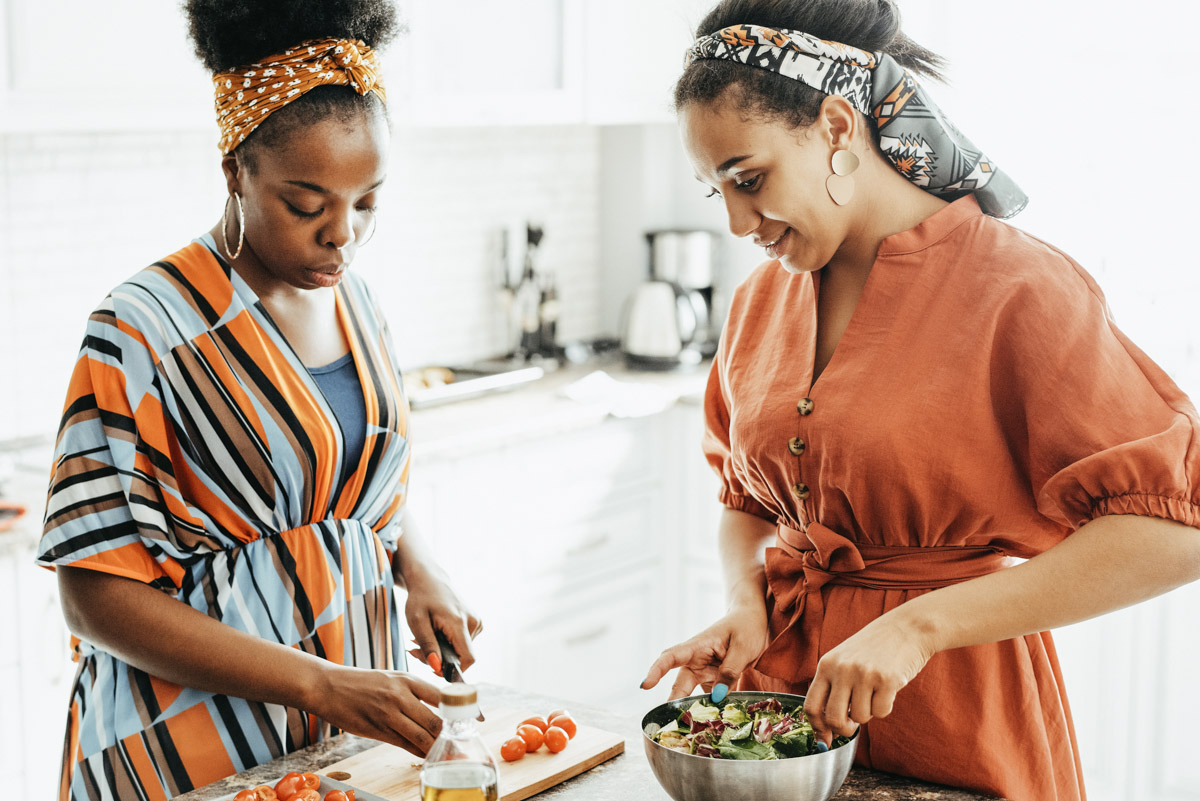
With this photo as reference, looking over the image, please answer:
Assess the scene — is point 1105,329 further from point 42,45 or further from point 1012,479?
point 42,45

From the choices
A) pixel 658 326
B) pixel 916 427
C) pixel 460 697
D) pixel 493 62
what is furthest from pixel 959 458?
pixel 658 326

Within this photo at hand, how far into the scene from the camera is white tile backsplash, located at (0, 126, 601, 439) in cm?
283

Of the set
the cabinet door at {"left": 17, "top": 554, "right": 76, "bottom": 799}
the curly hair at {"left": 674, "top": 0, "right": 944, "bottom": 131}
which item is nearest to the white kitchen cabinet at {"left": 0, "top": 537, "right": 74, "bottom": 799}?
the cabinet door at {"left": 17, "top": 554, "right": 76, "bottom": 799}

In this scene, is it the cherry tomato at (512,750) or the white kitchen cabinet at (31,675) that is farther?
the white kitchen cabinet at (31,675)

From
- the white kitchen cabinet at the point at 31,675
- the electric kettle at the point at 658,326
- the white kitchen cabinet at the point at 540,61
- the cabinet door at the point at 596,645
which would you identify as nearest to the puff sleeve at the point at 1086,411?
the white kitchen cabinet at the point at 31,675

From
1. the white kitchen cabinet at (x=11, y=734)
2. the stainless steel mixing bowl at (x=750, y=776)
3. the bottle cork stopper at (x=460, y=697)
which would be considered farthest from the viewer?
the white kitchen cabinet at (x=11, y=734)

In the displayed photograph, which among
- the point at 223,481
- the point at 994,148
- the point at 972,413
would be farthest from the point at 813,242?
the point at 994,148

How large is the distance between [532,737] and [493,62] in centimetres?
237

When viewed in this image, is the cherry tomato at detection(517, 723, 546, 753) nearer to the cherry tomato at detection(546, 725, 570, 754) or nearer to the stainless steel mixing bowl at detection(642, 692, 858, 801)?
the cherry tomato at detection(546, 725, 570, 754)

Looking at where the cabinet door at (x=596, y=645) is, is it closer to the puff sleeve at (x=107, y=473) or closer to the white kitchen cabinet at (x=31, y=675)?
the white kitchen cabinet at (x=31, y=675)

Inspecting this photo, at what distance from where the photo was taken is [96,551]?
1390 mm

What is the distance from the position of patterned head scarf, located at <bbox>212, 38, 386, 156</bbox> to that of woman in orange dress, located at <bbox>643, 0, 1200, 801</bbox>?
404 mm


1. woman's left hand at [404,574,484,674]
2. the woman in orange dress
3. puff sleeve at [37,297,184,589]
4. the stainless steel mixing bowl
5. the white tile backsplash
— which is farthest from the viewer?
the white tile backsplash

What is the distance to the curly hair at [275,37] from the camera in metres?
1.47
